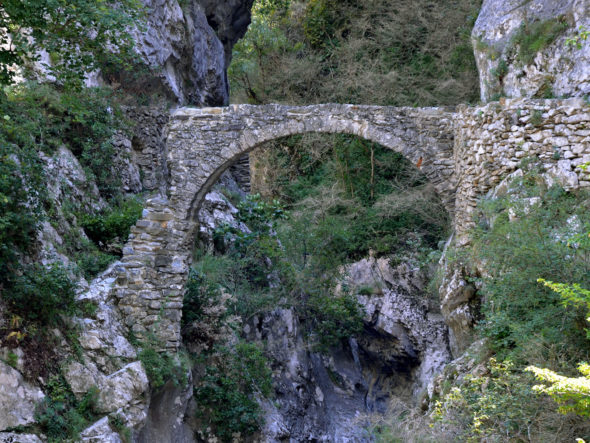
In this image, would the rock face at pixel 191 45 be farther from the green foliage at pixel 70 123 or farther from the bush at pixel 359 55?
the green foliage at pixel 70 123

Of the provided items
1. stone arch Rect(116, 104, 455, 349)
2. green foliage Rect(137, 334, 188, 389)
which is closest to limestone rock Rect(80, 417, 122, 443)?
green foliage Rect(137, 334, 188, 389)

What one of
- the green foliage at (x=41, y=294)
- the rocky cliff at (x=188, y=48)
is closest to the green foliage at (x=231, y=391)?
the green foliage at (x=41, y=294)

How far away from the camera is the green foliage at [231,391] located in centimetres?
836

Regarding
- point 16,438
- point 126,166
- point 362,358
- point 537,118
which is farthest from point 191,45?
point 16,438

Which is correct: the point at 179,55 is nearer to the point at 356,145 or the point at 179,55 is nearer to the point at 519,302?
the point at 356,145

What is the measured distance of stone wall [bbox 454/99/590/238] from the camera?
7.15 m

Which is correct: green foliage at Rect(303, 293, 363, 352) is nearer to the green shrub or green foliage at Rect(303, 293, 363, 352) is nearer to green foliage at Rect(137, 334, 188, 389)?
green foliage at Rect(137, 334, 188, 389)

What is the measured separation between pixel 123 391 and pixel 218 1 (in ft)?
35.7

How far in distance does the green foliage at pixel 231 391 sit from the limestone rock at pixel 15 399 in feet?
10.3

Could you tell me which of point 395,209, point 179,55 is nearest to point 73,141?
point 179,55

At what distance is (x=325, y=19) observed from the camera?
16.1 meters

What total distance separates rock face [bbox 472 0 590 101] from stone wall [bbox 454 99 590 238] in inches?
22.8

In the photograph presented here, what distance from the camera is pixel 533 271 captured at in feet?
18.2

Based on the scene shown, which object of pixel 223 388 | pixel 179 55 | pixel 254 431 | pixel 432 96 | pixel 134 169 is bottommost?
pixel 254 431
